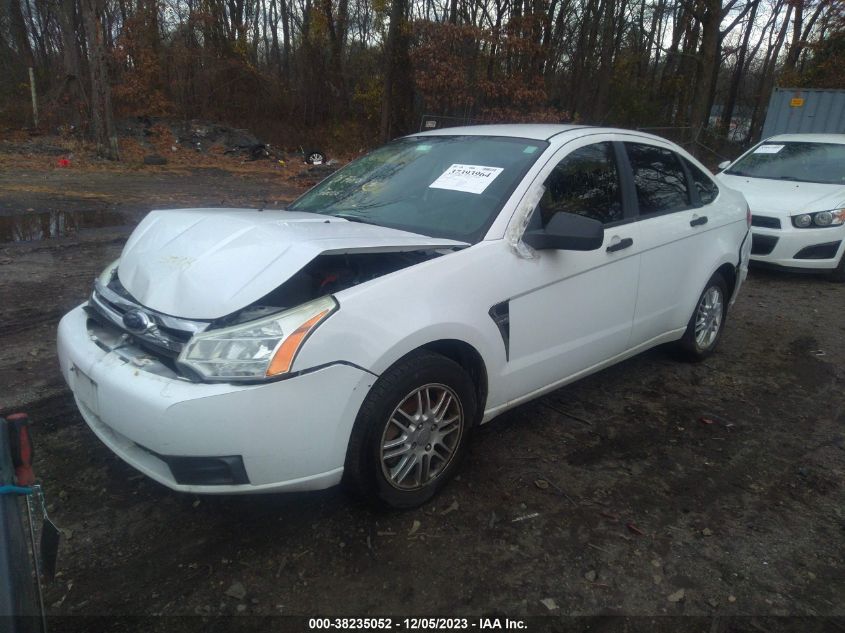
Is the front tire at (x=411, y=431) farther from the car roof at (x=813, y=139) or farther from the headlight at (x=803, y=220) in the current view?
the car roof at (x=813, y=139)

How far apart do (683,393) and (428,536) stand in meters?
2.42

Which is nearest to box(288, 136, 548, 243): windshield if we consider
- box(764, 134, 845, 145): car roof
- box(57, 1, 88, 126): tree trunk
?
box(764, 134, 845, 145): car roof

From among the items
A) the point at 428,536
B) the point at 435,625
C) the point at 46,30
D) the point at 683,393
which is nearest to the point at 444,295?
the point at 428,536

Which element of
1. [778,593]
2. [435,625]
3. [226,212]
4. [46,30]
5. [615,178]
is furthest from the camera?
[46,30]

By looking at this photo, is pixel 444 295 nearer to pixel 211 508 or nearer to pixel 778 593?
pixel 211 508

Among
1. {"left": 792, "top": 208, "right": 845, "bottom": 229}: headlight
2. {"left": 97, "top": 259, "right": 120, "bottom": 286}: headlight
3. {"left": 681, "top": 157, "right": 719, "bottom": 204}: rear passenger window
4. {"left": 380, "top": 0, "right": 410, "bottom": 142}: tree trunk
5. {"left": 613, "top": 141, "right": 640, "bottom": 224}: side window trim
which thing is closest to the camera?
{"left": 97, "top": 259, "right": 120, "bottom": 286}: headlight

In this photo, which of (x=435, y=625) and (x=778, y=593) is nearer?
(x=435, y=625)

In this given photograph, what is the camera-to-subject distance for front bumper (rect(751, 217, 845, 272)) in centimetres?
727

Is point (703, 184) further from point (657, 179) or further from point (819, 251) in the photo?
point (819, 251)

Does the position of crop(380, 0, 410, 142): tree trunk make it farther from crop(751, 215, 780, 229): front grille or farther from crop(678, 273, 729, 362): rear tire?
crop(678, 273, 729, 362): rear tire

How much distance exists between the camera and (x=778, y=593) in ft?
8.26

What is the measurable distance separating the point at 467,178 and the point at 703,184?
2216mm

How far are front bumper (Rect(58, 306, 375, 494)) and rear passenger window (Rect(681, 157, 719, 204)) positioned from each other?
3.22m

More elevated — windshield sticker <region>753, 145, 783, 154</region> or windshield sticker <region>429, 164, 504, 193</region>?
windshield sticker <region>429, 164, 504, 193</region>
